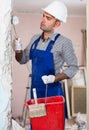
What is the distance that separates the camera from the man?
5.85 feet

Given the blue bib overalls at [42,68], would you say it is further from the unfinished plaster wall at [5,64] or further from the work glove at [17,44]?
the unfinished plaster wall at [5,64]

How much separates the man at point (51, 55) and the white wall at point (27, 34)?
41.2 inches

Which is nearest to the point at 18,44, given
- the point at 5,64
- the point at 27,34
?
the point at 5,64

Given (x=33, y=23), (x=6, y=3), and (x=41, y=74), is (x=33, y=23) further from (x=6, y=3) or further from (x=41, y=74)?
(x=6, y=3)

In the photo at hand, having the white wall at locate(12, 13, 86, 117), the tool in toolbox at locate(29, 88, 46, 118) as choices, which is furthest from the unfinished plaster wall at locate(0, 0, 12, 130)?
the white wall at locate(12, 13, 86, 117)

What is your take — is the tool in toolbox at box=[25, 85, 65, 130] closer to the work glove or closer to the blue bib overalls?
the blue bib overalls

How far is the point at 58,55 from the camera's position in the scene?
5.93ft

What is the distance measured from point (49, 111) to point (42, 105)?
0.28 ft

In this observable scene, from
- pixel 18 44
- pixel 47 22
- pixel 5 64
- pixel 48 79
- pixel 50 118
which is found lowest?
pixel 50 118

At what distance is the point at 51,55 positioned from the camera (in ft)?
5.83

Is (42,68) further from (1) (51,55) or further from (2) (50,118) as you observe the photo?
(2) (50,118)

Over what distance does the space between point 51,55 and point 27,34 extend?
7.10ft

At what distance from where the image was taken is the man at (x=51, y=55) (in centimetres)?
178

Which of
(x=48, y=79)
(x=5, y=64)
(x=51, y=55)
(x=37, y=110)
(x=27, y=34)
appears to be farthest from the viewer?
(x=27, y=34)
